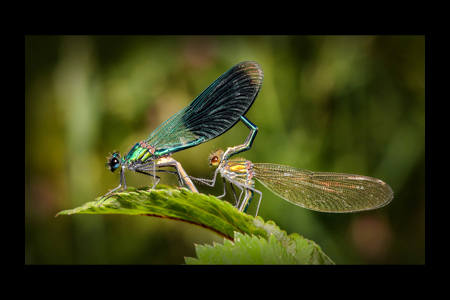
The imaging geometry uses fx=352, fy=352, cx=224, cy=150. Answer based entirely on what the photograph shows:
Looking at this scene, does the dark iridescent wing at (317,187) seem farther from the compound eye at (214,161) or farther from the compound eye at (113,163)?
the compound eye at (113,163)

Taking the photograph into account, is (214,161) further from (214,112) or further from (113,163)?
(113,163)

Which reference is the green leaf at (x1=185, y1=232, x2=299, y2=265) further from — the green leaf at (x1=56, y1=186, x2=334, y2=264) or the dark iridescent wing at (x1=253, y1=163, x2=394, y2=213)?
the dark iridescent wing at (x1=253, y1=163, x2=394, y2=213)

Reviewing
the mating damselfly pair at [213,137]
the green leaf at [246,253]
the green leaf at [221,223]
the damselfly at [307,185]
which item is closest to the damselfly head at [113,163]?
the mating damselfly pair at [213,137]

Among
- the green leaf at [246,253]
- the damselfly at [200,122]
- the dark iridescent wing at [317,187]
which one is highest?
the damselfly at [200,122]

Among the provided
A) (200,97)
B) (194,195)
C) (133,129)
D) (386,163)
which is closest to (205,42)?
(133,129)

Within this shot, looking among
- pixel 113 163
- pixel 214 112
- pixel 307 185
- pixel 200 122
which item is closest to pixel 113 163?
pixel 113 163

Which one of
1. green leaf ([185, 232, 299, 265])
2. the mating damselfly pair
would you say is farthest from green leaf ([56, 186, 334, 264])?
the mating damselfly pair

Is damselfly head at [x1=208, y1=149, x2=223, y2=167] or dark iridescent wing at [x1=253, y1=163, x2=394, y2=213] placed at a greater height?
damselfly head at [x1=208, y1=149, x2=223, y2=167]
